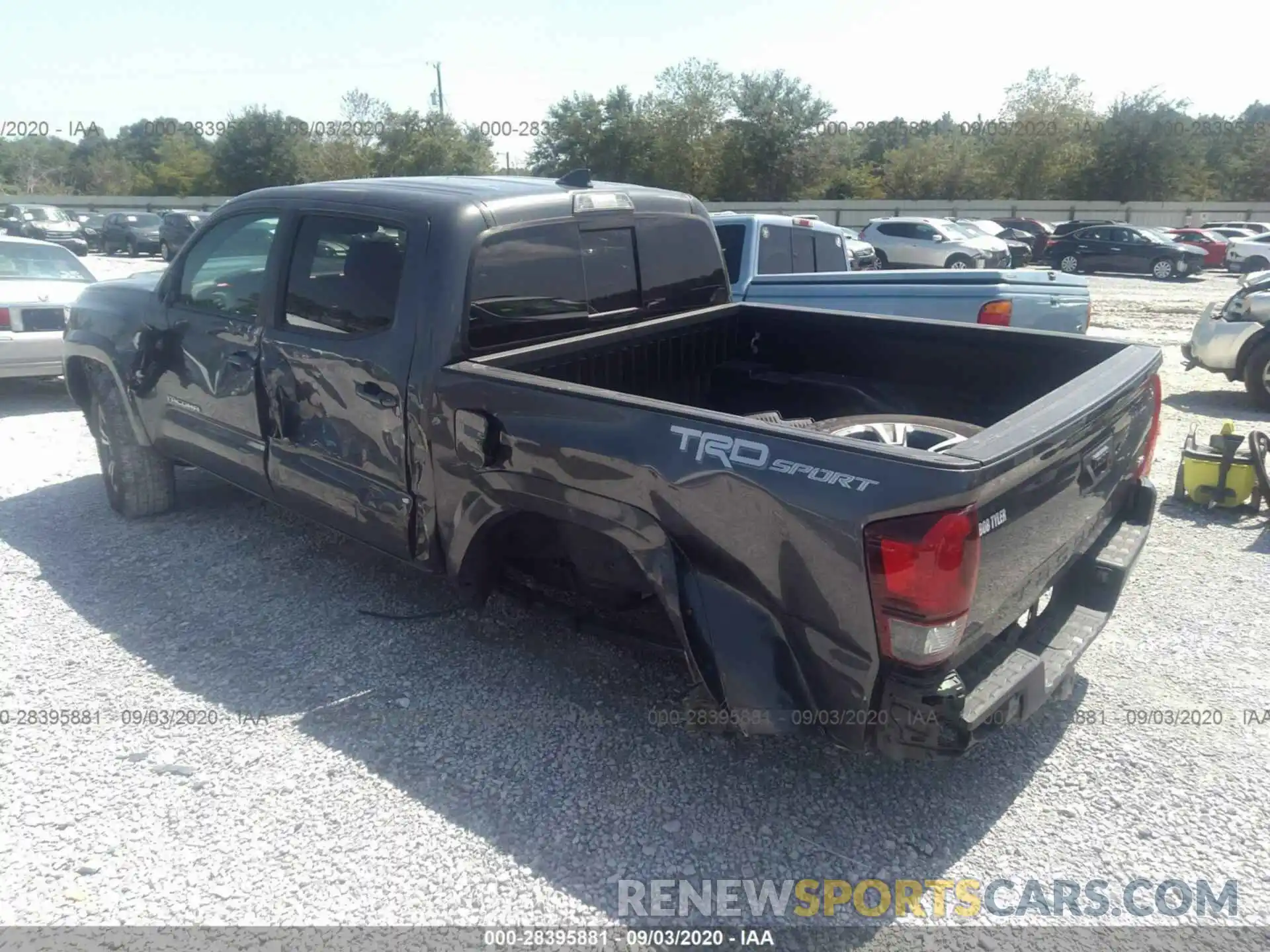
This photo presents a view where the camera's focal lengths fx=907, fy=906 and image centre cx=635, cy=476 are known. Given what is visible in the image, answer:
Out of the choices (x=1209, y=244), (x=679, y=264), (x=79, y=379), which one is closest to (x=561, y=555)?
(x=679, y=264)

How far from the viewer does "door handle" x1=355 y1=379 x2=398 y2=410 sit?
141 inches

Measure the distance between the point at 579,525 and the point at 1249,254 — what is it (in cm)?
3168

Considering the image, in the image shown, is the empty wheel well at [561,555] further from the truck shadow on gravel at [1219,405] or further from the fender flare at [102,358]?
the truck shadow on gravel at [1219,405]

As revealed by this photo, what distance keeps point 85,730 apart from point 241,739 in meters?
0.63

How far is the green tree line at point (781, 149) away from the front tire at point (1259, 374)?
4239 cm

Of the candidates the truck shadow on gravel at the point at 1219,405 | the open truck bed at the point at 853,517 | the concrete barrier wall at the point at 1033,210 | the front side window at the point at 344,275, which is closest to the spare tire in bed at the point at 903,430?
the open truck bed at the point at 853,517

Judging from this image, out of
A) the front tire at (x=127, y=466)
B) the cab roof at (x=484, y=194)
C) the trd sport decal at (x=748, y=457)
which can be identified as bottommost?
the front tire at (x=127, y=466)

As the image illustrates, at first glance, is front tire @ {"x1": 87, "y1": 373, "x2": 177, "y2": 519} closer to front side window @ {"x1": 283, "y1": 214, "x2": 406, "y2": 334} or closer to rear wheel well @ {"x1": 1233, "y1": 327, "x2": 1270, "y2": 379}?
front side window @ {"x1": 283, "y1": 214, "x2": 406, "y2": 334}

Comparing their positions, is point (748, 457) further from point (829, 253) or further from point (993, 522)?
point (829, 253)

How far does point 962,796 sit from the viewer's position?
10.2 ft

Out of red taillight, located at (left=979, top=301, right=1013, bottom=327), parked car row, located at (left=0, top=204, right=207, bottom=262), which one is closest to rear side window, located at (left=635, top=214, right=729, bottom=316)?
red taillight, located at (left=979, top=301, right=1013, bottom=327)

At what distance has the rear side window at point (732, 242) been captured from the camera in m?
8.20

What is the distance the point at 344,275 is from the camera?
151 inches

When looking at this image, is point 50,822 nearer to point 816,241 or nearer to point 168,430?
point 168,430
